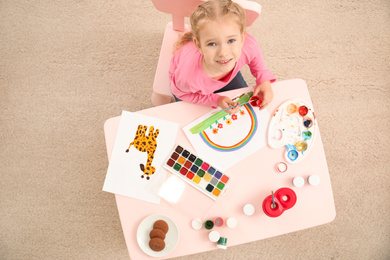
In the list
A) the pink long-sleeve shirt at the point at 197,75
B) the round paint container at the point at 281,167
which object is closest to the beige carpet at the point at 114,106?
the pink long-sleeve shirt at the point at 197,75

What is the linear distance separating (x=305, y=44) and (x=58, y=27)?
1.37 metres

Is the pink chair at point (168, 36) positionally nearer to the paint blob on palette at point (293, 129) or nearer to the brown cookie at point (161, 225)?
the paint blob on palette at point (293, 129)

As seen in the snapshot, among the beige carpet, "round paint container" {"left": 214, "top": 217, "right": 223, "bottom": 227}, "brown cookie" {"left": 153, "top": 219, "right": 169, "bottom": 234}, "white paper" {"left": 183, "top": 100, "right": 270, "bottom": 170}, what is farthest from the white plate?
the beige carpet

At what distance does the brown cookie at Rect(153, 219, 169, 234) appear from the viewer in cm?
78

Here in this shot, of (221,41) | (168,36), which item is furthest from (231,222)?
(168,36)

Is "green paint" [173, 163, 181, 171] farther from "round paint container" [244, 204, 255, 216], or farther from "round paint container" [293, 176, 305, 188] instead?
"round paint container" [293, 176, 305, 188]

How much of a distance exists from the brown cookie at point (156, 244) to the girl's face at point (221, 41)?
0.54 meters

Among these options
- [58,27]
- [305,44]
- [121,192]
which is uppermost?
[58,27]

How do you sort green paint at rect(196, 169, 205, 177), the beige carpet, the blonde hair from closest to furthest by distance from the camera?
the blonde hair < green paint at rect(196, 169, 205, 177) < the beige carpet

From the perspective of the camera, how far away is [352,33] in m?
1.49

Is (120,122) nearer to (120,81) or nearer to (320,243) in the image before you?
(120,81)

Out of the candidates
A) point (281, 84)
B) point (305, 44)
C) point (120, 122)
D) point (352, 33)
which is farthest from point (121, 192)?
point (352, 33)

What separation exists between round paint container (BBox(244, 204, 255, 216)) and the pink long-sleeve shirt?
326 mm

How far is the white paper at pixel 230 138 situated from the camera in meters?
0.83
